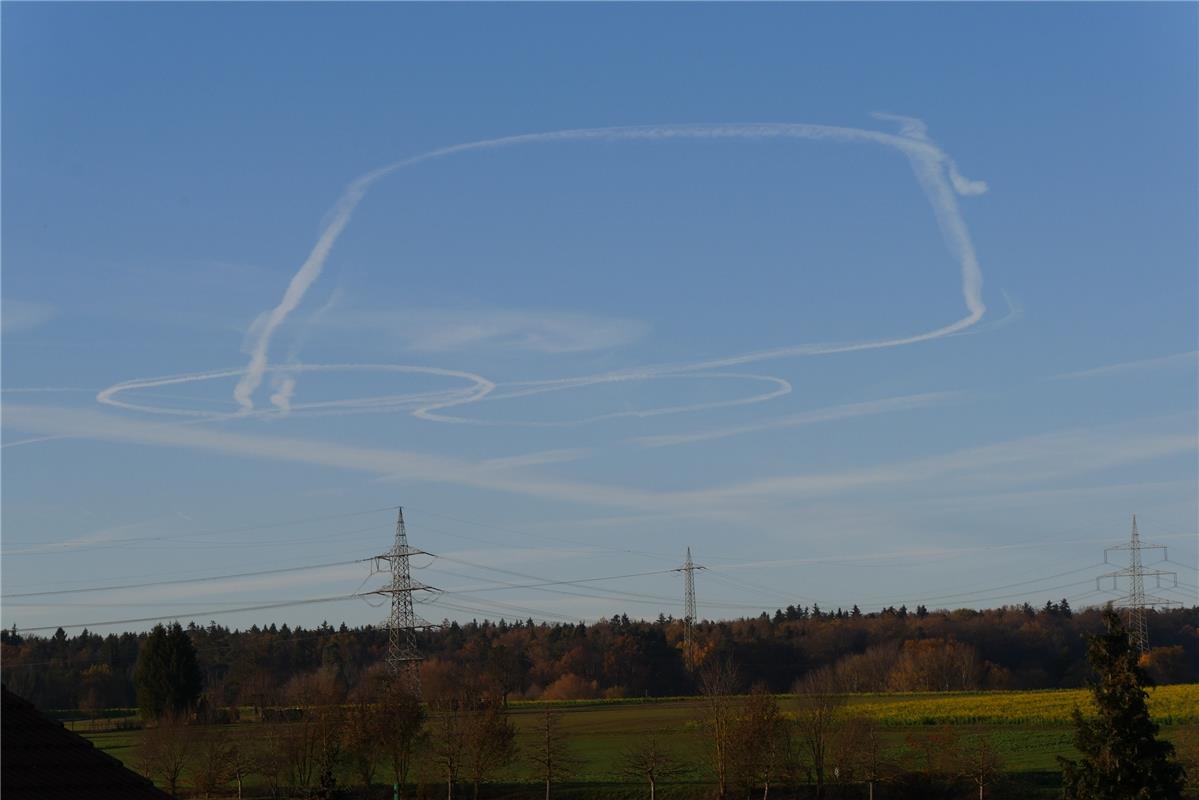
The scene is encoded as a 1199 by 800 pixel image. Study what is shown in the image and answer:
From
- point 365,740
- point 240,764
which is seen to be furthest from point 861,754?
point 240,764

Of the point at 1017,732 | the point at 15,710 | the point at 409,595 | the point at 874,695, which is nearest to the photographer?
the point at 15,710

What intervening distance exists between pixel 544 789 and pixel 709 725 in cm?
934

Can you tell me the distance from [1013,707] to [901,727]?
33.6 ft

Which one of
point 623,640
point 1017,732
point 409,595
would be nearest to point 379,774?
point 409,595

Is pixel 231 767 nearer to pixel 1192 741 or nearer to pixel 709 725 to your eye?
pixel 709 725

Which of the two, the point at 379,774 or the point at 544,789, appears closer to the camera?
the point at 544,789

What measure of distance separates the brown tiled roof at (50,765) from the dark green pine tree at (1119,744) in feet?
97.0

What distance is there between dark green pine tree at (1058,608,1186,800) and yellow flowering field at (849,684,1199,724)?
46382 millimetres

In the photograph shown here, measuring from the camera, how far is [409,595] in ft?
308

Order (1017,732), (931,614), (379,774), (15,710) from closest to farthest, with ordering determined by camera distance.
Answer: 1. (15,710)
2. (379,774)
3. (1017,732)
4. (931,614)

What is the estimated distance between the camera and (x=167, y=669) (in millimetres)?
109438

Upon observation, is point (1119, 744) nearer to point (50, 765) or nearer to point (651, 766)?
point (50, 765)

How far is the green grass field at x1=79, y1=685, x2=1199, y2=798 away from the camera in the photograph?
7406cm

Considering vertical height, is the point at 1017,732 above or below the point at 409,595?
below
